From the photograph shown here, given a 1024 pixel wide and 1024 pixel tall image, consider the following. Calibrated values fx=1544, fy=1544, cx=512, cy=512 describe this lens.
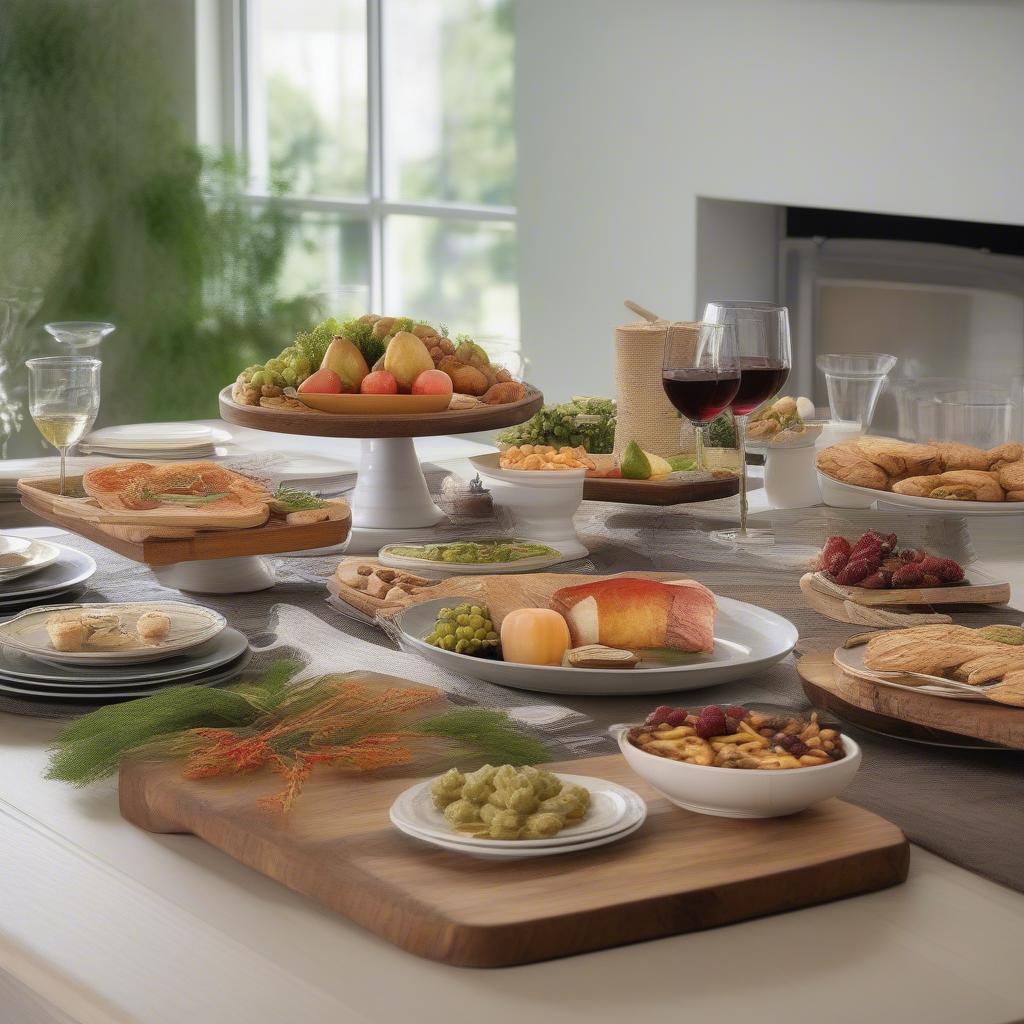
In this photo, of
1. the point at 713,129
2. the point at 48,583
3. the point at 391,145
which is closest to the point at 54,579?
the point at 48,583

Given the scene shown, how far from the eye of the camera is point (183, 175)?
6.01 meters

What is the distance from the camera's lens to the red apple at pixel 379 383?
1840mm

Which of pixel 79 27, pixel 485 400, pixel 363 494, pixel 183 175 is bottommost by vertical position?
pixel 363 494

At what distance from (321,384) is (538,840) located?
1.04 meters

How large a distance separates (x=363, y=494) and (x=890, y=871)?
1.13m

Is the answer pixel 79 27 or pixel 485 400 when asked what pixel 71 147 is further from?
pixel 485 400

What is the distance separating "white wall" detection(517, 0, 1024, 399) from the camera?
11.5 ft

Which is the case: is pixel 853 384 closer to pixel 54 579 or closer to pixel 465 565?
pixel 465 565

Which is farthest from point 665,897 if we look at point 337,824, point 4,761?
point 4,761

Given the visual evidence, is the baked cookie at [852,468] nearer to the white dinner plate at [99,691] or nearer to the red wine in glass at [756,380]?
the red wine in glass at [756,380]

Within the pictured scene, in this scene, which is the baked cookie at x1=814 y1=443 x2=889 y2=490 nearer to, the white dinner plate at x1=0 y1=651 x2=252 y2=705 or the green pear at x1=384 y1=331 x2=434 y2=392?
the green pear at x1=384 y1=331 x2=434 y2=392

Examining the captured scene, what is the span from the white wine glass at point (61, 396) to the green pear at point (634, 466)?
2.20 ft

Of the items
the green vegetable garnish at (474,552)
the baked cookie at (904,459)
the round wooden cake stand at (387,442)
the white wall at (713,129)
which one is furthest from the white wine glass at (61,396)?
the white wall at (713,129)

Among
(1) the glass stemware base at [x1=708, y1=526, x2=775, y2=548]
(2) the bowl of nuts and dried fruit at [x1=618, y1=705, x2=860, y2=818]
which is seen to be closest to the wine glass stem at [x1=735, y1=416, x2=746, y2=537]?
(1) the glass stemware base at [x1=708, y1=526, x2=775, y2=548]
